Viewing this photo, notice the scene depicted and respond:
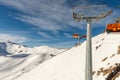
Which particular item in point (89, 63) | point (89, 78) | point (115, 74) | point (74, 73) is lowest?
point (74, 73)

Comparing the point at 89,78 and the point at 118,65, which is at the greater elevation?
the point at 89,78

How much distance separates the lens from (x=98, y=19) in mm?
19031

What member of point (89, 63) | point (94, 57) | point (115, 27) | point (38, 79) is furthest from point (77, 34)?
point (89, 63)

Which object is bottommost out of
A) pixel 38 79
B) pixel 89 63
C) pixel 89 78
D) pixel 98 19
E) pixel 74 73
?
pixel 38 79

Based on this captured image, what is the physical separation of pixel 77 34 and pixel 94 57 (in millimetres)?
46372

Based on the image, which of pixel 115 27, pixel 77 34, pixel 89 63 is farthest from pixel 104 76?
pixel 77 34

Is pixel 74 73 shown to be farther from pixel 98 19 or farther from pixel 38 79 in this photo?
pixel 98 19

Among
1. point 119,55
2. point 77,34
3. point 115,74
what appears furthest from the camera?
point 77,34

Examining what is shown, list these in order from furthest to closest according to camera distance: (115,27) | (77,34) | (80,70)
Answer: (77,34) → (80,70) → (115,27)

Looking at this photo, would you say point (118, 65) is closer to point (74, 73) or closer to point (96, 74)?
point (96, 74)

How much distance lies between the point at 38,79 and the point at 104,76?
49.9m

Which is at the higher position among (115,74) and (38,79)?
(115,74)

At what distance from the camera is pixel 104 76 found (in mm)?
53781

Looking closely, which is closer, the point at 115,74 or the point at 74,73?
the point at 115,74
